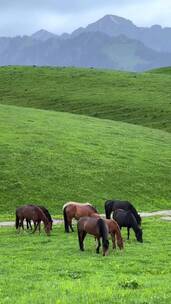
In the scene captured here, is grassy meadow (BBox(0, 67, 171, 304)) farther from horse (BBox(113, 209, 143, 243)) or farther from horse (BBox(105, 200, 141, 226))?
horse (BBox(105, 200, 141, 226))

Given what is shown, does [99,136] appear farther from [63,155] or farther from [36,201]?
[36,201]

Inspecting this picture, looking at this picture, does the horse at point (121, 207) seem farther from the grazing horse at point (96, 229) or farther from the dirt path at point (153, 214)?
the grazing horse at point (96, 229)

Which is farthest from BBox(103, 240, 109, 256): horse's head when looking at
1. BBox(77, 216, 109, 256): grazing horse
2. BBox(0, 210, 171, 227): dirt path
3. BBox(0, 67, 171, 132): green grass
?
BBox(0, 67, 171, 132): green grass

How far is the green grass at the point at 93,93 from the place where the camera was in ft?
255

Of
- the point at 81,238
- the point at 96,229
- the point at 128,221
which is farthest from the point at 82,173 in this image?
the point at 96,229

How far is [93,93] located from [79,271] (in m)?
70.8

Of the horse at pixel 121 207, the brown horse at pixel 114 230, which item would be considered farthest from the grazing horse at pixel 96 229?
the horse at pixel 121 207

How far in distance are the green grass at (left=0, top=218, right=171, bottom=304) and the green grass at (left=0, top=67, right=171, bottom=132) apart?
49.4 metres

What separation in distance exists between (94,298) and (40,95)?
75442 mm

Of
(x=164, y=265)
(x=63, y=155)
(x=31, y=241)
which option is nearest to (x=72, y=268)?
(x=164, y=265)

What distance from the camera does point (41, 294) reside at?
14.1 m

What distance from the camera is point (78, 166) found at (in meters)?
43.7

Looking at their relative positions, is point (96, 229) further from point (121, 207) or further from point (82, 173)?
point (82, 173)

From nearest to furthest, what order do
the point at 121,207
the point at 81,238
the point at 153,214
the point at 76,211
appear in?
the point at 81,238 → the point at 76,211 → the point at 121,207 → the point at 153,214
